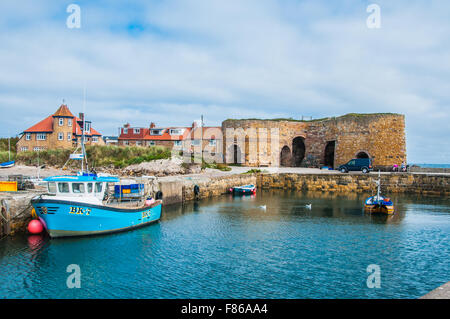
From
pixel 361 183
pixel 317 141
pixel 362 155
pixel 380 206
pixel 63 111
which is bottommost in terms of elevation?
pixel 380 206

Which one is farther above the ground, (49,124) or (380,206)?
(49,124)

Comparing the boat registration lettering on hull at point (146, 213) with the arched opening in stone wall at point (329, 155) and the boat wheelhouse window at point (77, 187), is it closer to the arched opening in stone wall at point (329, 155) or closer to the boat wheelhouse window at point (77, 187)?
the boat wheelhouse window at point (77, 187)

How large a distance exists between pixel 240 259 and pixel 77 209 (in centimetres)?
715

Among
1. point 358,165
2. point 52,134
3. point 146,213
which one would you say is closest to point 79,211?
point 146,213

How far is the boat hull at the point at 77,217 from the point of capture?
13.9m

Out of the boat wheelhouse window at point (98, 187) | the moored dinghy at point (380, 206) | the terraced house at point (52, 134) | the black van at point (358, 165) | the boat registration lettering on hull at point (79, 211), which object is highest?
the terraced house at point (52, 134)

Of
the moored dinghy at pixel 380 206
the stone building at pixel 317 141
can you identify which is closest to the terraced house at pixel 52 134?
the stone building at pixel 317 141

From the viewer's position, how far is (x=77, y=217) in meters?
14.4

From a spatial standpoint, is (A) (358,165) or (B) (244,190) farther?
(A) (358,165)

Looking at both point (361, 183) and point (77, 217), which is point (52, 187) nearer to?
point (77, 217)

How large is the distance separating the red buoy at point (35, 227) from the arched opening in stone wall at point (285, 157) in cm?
3750

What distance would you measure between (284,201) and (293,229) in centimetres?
1086

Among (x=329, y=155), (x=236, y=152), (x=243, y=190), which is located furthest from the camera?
(x=329, y=155)
